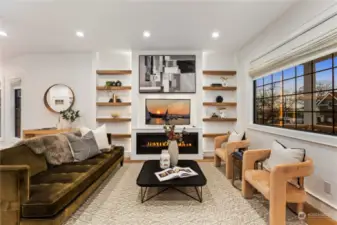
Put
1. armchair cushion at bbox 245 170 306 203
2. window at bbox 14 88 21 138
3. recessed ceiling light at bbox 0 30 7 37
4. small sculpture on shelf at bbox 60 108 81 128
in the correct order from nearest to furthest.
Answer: armchair cushion at bbox 245 170 306 203 < recessed ceiling light at bbox 0 30 7 37 < small sculpture on shelf at bbox 60 108 81 128 < window at bbox 14 88 21 138

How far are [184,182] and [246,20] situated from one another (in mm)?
2968

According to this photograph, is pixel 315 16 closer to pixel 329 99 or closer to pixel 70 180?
pixel 329 99

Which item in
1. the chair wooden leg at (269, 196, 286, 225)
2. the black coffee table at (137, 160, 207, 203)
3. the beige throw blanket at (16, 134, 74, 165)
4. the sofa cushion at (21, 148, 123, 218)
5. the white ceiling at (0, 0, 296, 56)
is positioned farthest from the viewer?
the white ceiling at (0, 0, 296, 56)

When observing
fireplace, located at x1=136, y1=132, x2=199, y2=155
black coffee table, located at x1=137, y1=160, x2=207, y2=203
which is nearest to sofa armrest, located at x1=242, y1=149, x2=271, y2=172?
black coffee table, located at x1=137, y1=160, x2=207, y2=203

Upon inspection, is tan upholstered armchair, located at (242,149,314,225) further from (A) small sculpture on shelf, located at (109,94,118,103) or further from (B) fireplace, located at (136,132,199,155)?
(A) small sculpture on shelf, located at (109,94,118,103)

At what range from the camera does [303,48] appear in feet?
9.48

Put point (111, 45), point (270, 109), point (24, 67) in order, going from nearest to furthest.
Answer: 1. point (270, 109)
2. point (111, 45)
3. point (24, 67)

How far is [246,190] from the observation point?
9.78 ft

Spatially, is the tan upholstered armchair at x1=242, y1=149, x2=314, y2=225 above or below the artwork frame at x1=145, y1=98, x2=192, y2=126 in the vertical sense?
below

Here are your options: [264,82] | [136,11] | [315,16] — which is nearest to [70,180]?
[136,11]

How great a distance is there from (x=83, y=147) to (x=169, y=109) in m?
2.62

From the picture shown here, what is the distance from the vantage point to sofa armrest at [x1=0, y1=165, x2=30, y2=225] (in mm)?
1951

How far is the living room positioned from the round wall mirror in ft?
0.09

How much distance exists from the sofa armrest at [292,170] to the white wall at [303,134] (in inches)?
17.2
